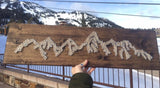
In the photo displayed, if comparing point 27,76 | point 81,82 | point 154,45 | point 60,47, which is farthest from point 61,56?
point 27,76

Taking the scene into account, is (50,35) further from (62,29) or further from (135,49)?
(135,49)

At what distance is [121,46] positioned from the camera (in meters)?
1.79

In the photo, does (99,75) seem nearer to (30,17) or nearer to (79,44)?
(79,44)

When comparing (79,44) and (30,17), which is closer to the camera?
(79,44)

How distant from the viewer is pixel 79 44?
1720mm

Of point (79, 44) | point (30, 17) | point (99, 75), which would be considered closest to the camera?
point (79, 44)

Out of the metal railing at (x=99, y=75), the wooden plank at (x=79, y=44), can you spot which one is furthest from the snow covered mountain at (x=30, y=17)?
the wooden plank at (x=79, y=44)

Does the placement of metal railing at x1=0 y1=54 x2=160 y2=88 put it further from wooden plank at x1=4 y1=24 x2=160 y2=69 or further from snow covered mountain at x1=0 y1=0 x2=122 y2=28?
snow covered mountain at x1=0 y1=0 x2=122 y2=28

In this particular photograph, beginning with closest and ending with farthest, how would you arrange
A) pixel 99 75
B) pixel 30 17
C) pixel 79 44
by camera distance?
pixel 79 44, pixel 99 75, pixel 30 17

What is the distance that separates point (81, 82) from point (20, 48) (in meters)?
0.91

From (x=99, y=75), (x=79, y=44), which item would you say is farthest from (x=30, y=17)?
(x=79, y=44)

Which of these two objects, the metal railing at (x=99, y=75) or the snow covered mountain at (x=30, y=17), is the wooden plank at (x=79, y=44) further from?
the snow covered mountain at (x=30, y=17)

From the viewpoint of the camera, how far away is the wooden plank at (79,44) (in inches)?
63.7

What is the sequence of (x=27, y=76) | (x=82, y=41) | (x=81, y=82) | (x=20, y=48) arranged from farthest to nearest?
(x=27, y=76) < (x=82, y=41) < (x=20, y=48) < (x=81, y=82)
